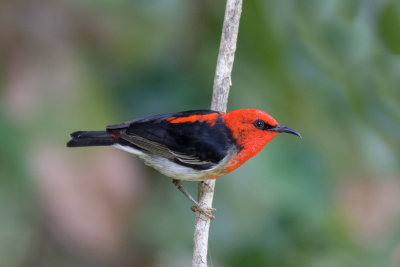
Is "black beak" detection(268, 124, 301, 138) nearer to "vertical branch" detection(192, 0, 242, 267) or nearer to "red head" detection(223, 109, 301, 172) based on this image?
"red head" detection(223, 109, 301, 172)

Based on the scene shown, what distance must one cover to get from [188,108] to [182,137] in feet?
1.23

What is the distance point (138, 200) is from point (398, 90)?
229 centimetres

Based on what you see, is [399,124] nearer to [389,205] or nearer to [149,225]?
[149,225]

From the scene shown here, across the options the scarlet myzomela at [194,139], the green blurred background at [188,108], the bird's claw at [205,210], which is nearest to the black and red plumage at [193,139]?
the scarlet myzomela at [194,139]

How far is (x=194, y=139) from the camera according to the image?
3.72 meters

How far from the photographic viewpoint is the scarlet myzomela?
361cm

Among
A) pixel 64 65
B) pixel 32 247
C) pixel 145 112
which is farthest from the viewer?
pixel 32 247

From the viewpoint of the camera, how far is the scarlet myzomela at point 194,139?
3609 mm

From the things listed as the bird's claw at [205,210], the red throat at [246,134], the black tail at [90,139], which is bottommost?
the bird's claw at [205,210]

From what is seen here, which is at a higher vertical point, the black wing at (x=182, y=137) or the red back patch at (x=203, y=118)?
the red back patch at (x=203, y=118)

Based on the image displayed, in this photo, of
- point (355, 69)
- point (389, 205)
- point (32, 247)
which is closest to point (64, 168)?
point (32, 247)

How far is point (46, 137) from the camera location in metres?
3.55

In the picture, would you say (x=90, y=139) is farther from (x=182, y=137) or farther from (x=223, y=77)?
(x=223, y=77)

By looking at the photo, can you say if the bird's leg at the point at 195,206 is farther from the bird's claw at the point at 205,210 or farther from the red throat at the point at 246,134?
the red throat at the point at 246,134
